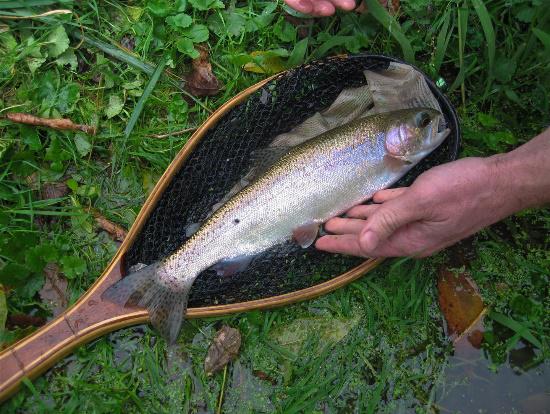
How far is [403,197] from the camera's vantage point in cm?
234

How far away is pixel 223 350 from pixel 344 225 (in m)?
0.93

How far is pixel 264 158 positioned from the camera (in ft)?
9.32

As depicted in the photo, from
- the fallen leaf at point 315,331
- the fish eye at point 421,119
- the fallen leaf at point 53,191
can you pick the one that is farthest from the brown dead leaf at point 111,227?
the fish eye at point 421,119

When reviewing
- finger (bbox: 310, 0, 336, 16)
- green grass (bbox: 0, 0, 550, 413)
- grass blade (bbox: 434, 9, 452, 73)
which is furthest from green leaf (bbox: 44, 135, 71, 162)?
grass blade (bbox: 434, 9, 452, 73)

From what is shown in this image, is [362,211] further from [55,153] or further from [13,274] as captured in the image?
[13,274]

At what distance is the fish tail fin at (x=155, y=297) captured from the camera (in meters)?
2.60

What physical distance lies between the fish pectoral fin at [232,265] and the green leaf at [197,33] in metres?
1.31

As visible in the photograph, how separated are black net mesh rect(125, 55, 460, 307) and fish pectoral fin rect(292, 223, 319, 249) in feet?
0.37

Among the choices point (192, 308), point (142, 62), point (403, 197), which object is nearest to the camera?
point (403, 197)

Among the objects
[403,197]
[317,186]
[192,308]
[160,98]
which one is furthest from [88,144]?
[403,197]

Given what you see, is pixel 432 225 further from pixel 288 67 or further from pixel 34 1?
pixel 34 1

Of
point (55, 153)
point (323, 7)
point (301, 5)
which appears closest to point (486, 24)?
point (323, 7)

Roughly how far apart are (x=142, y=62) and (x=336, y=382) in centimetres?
215

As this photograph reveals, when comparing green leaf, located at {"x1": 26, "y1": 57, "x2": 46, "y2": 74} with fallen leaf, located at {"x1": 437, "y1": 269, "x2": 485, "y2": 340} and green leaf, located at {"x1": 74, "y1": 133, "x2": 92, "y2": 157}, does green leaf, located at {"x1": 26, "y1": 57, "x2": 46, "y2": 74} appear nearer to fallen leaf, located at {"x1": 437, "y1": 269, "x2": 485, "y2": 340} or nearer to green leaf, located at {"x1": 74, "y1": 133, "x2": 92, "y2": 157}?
green leaf, located at {"x1": 74, "y1": 133, "x2": 92, "y2": 157}
